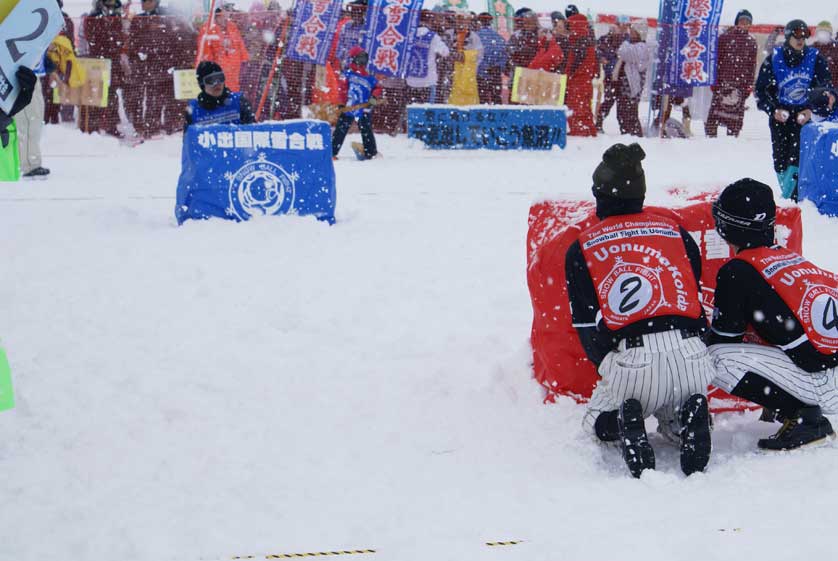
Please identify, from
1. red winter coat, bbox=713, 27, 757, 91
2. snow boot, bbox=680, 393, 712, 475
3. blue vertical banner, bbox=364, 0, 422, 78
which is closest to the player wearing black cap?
snow boot, bbox=680, 393, 712, 475

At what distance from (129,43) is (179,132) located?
142cm

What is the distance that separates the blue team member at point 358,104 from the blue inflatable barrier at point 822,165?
562 centimetres

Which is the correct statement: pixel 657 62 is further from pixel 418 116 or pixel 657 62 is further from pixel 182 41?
pixel 182 41

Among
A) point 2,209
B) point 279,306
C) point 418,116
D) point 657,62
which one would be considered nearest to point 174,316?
point 279,306

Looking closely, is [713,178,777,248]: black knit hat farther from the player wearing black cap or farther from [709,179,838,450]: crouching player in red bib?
the player wearing black cap

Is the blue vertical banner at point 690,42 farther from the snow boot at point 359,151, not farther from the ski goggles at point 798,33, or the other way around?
the ski goggles at point 798,33

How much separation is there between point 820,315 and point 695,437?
2.09 feet

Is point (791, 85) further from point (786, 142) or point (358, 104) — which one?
point (358, 104)

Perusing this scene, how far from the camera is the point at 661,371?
338 centimetres

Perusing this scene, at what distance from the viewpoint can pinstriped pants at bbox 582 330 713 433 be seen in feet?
11.1

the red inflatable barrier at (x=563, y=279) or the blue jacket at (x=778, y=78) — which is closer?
the red inflatable barrier at (x=563, y=279)

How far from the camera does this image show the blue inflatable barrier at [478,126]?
43.5 feet

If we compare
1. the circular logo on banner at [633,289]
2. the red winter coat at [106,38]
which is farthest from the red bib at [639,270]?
the red winter coat at [106,38]

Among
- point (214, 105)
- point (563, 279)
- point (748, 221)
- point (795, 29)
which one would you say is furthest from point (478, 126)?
point (748, 221)
